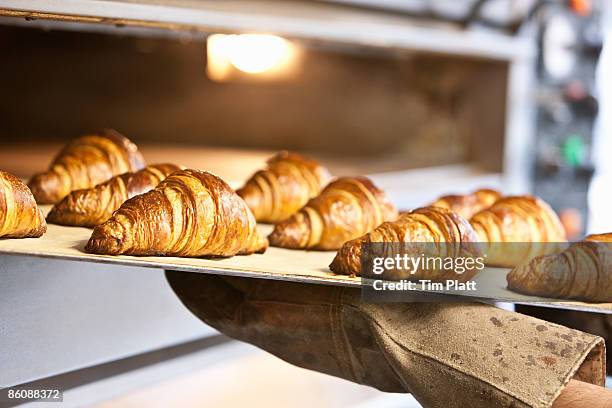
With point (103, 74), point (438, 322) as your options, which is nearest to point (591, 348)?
point (438, 322)

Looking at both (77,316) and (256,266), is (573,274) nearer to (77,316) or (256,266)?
(256,266)

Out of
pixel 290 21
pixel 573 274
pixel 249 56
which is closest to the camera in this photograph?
pixel 573 274

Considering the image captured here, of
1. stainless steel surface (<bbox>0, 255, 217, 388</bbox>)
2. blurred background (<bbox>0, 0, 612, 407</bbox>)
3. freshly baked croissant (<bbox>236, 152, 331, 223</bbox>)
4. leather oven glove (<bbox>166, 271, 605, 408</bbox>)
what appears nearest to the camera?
leather oven glove (<bbox>166, 271, 605, 408</bbox>)

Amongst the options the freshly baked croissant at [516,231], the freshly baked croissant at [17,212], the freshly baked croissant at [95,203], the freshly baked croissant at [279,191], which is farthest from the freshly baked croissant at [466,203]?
the freshly baked croissant at [17,212]

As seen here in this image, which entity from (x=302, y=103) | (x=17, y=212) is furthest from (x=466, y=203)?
(x=302, y=103)

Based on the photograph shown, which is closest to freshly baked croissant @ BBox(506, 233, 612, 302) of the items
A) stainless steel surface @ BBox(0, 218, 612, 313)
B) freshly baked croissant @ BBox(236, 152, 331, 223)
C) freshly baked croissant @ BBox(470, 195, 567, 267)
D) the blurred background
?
stainless steel surface @ BBox(0, 218, 612, 313)

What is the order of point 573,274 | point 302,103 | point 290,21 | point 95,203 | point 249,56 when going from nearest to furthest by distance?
1. point 573,274
2. point 95,203
3. point 290,21
4. point 249,56
5. point 302,103

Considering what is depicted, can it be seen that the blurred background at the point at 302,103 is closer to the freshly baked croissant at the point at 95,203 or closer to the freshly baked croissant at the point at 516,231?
the freshly baked croissant at the point at 516,231

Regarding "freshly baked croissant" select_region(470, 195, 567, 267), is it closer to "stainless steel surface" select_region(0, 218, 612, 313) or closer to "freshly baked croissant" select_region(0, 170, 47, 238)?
"stainless steel surface" select_region(0, 218, 612, 313)
